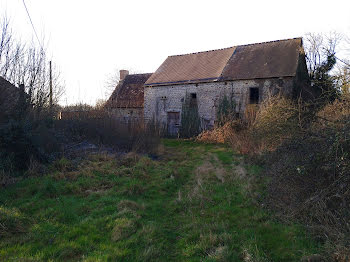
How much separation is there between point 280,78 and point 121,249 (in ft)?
48.8

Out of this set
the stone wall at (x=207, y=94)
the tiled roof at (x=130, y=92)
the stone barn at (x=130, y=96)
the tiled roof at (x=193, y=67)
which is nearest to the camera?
the stone wall at (x=207, y=94)

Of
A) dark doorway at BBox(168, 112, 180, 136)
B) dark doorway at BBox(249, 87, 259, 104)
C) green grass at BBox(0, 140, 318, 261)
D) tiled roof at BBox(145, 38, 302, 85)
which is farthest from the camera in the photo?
dark doorway at BBox(168, 112, 180, 136)

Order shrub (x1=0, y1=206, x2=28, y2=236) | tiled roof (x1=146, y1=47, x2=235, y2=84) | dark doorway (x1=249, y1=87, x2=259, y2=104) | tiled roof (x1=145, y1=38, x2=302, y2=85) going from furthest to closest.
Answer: tiled roof (x1=146, y1=47, x2=235, y2=84)
dark doorway (x1=249, y1=87, x2=259, y2=104)
tiled roof (x1=145, y1=38, x2=302, y2=85)
shrub (x1=0, y1=206, x2=28, y2=236)

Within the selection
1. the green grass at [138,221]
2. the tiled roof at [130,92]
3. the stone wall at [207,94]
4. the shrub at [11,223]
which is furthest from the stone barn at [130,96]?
the shrub at [11,223]

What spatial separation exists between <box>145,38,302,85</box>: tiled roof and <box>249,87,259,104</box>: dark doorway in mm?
903

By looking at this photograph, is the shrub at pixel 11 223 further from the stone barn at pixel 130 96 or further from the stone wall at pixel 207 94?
the stone barn at pixel 130 96

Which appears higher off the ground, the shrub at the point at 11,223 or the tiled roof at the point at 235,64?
the tiled roof at the point at 235,64

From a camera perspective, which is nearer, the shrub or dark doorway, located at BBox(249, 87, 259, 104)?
the shrub

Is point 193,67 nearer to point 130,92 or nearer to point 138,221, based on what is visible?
point 130,92

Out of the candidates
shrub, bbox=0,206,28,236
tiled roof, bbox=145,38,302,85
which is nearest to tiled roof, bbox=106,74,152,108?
tiled roof, bbox=145,38,302,85

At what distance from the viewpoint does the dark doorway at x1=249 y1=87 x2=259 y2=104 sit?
16352 millimetres

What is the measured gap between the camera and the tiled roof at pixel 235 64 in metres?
15.9

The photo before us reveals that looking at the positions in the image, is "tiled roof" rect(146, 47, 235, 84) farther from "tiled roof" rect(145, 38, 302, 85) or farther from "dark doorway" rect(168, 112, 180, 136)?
"dark doorway" rect(168, 112, 180, 136)

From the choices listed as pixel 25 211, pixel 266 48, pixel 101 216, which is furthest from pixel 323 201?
pixel 266 48
